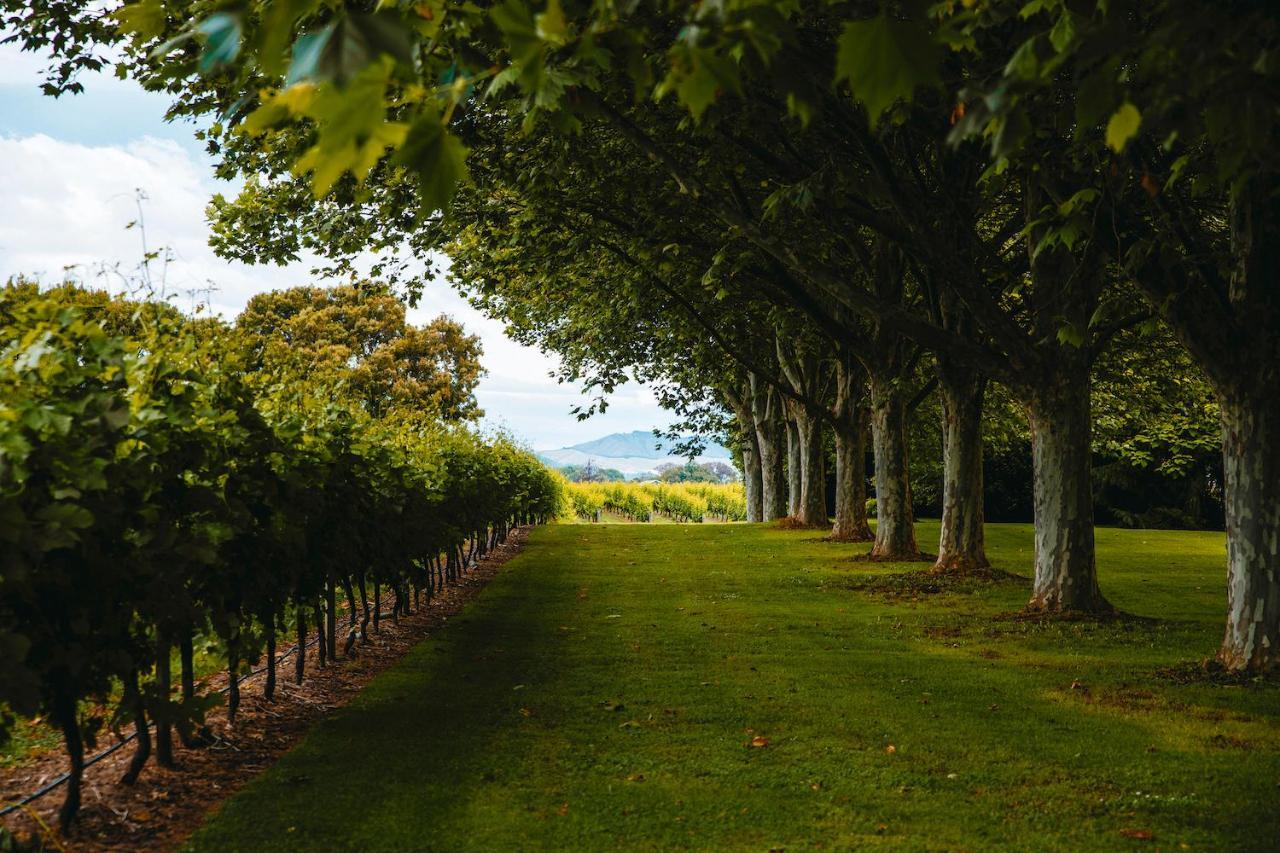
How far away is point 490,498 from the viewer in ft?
61.1

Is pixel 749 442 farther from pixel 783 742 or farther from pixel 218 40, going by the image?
pixel 218 40

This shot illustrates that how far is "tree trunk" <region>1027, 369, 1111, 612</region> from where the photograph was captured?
1138 cm

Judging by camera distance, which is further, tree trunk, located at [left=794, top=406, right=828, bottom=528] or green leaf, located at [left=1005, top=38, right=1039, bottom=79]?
tree trunk, located at [left=794, top=406, right=828, bottom=528]

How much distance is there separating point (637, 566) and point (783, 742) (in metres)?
12.1

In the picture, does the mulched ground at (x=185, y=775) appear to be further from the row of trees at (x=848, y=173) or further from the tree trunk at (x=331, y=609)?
the row of trees at (x=848, y=173)

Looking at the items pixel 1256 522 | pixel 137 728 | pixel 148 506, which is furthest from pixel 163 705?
pixel 1256 522

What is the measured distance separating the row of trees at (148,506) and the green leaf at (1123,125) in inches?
156

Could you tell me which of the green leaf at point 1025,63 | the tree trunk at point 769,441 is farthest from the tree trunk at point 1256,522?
the tree trunk at point 769,441

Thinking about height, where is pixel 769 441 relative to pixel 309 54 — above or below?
above

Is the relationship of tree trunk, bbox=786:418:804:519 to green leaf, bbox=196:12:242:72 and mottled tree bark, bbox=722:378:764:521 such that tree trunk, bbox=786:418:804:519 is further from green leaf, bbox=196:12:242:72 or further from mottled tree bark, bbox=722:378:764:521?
green leaf, bbox=196:12:242:72

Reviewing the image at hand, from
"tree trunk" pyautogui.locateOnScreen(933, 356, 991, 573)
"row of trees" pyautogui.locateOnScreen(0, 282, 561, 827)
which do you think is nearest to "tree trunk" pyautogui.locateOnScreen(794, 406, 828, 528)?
"tree trunk" pyautogui.locateOnScreen(933, 356, 991, 573)

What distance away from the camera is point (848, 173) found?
10.9m

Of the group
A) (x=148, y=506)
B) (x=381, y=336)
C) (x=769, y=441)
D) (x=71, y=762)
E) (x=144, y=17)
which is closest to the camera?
(x=144, y=17)

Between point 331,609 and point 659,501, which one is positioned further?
point 659,501
